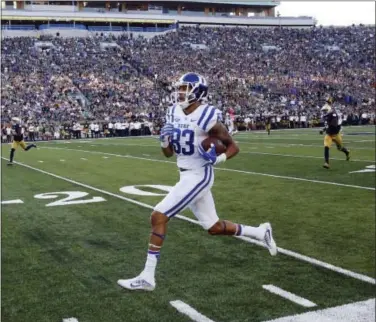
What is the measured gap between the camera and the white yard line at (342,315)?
180 inches

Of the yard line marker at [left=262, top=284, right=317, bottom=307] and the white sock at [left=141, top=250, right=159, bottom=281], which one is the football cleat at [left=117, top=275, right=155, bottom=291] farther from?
the yard line marker at [left=262, top=284, right=317, bottom=307]

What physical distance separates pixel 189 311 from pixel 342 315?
48.9 inches

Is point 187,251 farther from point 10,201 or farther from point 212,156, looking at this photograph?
point 10,201

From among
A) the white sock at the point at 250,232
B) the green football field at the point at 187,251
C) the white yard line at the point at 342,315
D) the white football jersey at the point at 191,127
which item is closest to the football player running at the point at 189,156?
the white football jersey at the point at 191,127

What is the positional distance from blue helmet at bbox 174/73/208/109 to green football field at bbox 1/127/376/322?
5.70 ft

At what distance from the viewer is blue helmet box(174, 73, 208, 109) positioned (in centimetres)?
450

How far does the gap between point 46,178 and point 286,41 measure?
42600mm

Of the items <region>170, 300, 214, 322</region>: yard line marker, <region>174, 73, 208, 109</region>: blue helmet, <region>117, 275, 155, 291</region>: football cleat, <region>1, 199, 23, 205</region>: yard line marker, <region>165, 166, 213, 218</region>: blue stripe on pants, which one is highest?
<region>174, 73, 208, 109</region>: blue helmet

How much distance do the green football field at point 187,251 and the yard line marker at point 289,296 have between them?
0.02 m

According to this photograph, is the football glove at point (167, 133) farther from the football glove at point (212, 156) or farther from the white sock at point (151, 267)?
the white sock at point (151, 267)

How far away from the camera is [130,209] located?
9352mm

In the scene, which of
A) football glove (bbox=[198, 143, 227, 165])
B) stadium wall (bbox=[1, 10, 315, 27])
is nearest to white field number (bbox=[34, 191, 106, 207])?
football glove (bbox=[198, 143, 227, 165])


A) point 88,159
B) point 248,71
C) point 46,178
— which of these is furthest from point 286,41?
point 46,178

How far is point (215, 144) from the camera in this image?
4.74 meters
